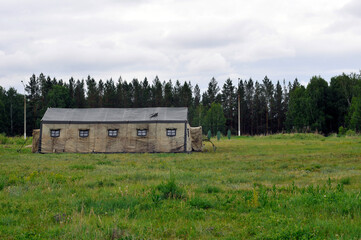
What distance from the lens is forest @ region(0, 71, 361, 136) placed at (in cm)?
7231

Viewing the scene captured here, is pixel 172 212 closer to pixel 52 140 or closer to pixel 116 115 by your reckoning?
pixel 116 115

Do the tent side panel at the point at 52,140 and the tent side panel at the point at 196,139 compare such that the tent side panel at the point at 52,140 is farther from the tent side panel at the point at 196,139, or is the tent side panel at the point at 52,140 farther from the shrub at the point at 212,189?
the shrub at the point at 212,189

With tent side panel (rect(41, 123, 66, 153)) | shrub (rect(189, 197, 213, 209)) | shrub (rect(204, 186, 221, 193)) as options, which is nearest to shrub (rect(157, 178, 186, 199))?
shrub (rect(189, 197, 213, 209))

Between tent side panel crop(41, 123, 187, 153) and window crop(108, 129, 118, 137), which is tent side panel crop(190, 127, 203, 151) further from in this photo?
window crop(108, 129, 118, 137)

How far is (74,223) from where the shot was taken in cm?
617

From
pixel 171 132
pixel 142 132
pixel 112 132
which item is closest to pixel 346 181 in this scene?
pixel 171 132

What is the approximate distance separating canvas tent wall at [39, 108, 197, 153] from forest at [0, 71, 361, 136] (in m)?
48.5

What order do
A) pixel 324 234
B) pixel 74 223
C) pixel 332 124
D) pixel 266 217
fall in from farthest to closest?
pixel 332 124 < pixel 266 217 < pixel 74 223 < pixel 324 234

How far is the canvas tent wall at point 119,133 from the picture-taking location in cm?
2647

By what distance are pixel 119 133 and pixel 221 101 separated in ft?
227

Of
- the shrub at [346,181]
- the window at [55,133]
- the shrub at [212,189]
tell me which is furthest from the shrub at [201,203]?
the window at [55,133]

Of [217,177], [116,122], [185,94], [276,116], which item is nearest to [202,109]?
[185,94]

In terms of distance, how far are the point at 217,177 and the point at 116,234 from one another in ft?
22.6

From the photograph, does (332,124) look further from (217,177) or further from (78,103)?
(217,177)
